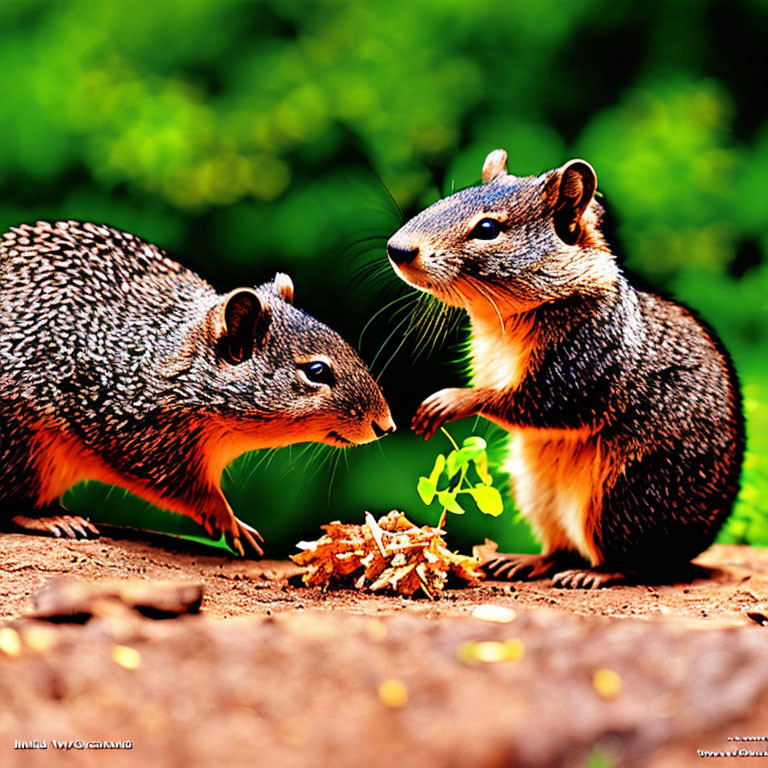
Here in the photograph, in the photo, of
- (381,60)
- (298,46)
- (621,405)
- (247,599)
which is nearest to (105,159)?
(298,46)

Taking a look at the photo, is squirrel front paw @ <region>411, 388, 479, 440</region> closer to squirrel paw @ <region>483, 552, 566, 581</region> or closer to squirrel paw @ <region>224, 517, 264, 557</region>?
squirrel paw @ <region>483, 552, 566, 581</region>

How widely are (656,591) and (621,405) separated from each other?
74cm

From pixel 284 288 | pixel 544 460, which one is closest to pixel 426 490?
pixel 544 460

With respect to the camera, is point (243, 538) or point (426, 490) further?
point (243, 538)

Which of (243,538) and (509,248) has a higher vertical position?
(509,248)

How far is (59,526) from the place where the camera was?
4062 millimetres

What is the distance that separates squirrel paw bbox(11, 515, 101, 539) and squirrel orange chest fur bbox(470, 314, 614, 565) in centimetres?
169

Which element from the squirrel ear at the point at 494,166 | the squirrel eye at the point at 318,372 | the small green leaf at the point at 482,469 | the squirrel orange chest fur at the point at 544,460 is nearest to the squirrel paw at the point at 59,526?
the squirrel eye at the point at 318,372

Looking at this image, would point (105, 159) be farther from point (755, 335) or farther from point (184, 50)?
point (755, 335)

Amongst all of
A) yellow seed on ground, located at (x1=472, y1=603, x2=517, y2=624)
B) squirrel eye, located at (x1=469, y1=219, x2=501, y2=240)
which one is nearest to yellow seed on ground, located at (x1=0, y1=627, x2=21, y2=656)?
yellow seed on ground, located at (x1=472, y1=603, x2=517, y2=624)

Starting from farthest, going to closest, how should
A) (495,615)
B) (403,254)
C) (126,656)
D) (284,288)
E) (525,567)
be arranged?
(525,567), (284,288), (403,254), (495,615), (126,656)

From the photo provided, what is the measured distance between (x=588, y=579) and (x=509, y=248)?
1345 mm

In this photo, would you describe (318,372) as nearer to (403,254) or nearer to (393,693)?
(403,254)

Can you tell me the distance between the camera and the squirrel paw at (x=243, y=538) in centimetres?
430
